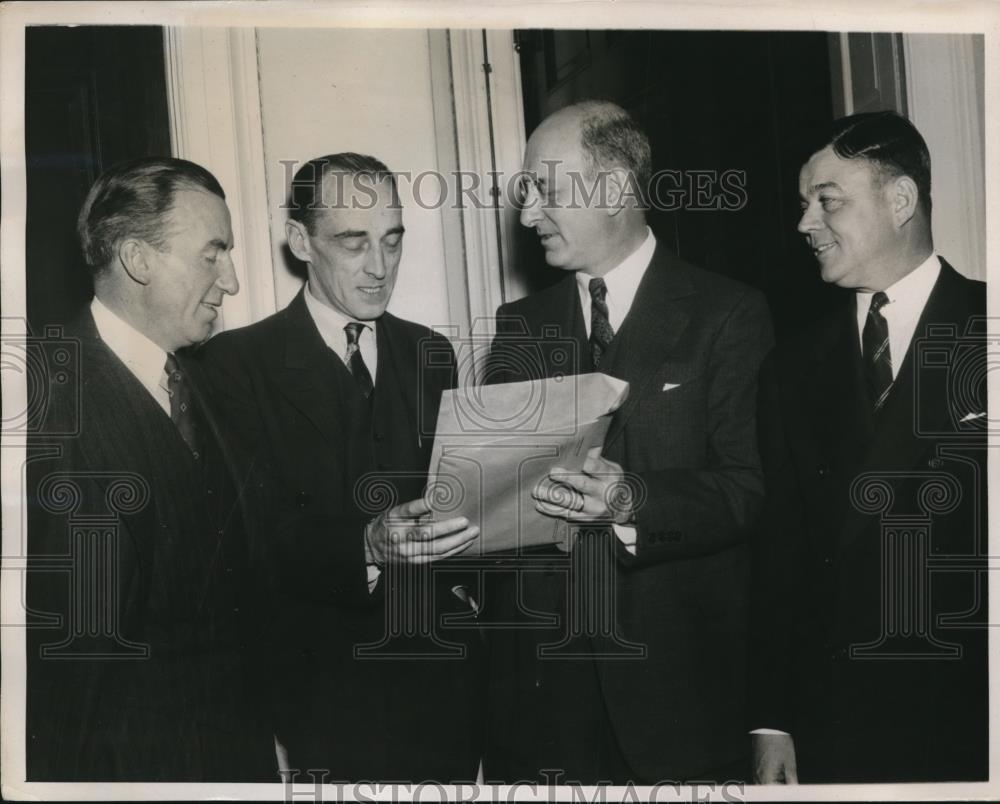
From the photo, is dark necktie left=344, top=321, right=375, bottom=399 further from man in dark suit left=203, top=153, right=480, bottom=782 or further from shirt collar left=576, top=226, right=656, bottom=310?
shirt collar left=576, top=226, right=656, bottom=310

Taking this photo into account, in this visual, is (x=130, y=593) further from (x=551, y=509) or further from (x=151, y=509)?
(x=551, y=509)

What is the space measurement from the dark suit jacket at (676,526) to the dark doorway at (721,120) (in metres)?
0.07

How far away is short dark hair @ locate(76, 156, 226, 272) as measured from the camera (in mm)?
1770

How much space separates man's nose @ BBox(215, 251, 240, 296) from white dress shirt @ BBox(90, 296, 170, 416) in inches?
6.6

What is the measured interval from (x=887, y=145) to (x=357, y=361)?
1.08 metres

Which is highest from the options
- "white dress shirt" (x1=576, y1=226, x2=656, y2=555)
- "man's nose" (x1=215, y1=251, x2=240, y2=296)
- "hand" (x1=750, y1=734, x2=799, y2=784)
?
"man's nose" (x1=215, y1=251, x2=240, y2=296)

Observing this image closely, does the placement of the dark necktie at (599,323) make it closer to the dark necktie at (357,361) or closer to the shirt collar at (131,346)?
the dark necktie at (357,361)

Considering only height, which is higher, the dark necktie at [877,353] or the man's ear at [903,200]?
the man's ear at [903,200]

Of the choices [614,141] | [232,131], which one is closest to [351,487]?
[232,131]

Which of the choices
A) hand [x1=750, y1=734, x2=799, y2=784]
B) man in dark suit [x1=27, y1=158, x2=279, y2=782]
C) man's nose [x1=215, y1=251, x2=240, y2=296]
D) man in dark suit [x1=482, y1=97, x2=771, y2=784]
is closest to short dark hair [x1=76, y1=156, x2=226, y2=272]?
man in dark suit [x1=27, y1=158, x2=279, y2=782]

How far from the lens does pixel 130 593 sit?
177 centimetres

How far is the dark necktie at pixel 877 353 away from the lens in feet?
5.80

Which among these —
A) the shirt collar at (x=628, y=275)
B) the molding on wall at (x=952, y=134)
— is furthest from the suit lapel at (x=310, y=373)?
the molding on wall at (x=952, y=134)

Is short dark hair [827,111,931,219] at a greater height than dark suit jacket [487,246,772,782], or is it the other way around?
A: short dark hair [827,111,931,219]
